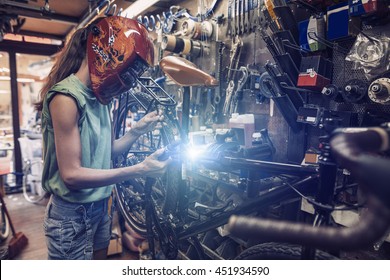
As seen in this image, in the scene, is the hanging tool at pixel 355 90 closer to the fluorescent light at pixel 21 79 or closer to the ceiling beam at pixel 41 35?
the ceiling beam at pixel 41 35

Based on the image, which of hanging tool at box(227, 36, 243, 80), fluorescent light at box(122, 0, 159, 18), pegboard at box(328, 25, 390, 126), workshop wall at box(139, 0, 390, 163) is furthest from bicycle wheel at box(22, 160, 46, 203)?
pegboard at box(328, 25, 390, 126)

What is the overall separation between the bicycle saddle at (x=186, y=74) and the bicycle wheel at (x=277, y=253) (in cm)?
86

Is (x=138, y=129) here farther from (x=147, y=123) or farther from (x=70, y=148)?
(x=70, y=148)

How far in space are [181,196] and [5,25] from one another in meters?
2.26

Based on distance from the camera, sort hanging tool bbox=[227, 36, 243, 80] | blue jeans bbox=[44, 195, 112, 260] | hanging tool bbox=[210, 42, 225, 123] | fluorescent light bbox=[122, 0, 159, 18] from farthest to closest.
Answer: fluorescent light bbox=[122, 0, 159, 18]
hanging tool bbox=[210, 42, 225, 123]
hanging tool bbox=[227, 36, 243, 80]
blue jeans bbox=[44, 195, 112, 260]

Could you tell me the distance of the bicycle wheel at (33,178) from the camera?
415 centimetres

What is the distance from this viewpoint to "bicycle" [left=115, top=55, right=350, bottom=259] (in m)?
1.19

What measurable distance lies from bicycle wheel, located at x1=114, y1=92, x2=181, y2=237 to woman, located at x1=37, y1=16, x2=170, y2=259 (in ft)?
1.42

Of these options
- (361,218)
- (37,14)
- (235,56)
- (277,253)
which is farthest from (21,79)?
(361,218)

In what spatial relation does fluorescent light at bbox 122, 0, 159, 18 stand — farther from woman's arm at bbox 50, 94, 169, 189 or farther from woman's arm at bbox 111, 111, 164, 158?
woman's arm at bbox 50, 94, 169, 189

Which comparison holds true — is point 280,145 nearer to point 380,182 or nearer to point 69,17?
point 380,182

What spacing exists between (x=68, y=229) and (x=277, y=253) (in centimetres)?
95

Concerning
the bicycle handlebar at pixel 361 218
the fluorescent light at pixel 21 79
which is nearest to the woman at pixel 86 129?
the bicycle handlebar at pixel 361 218
